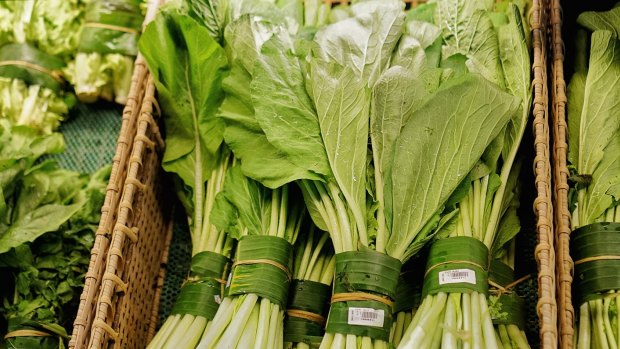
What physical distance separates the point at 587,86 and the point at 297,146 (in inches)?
24.6

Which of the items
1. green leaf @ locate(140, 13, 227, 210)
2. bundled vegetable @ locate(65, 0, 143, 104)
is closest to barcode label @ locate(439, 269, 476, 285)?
green leaf @ locate(140, 13, 227, 210)

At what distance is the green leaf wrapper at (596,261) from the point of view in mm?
1128

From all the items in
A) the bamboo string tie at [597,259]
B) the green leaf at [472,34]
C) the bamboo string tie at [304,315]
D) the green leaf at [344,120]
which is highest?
the green leaf at [472,34]

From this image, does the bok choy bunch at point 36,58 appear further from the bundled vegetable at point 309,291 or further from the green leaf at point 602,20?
the green leaf at point 602,20

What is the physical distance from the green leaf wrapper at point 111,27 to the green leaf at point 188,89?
1.74 ft

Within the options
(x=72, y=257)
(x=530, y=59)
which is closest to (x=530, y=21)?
(x=530, y=59)

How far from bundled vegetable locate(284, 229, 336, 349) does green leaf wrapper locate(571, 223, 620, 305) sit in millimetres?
477

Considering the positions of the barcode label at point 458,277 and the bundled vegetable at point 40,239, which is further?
the bundled vegetable at point 40,239

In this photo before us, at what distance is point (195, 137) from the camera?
4.89ft

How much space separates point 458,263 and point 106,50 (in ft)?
4.25

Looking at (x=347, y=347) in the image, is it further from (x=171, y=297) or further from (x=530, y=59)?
(x=530, y=59)

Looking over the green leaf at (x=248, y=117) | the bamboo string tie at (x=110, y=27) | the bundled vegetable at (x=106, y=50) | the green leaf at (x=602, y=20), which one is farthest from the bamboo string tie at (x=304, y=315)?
the bamboo string tie at (x=110, y=27)

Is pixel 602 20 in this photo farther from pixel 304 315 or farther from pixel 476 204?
pixel 304 315

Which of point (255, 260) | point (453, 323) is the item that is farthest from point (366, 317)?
point (255, 260)
